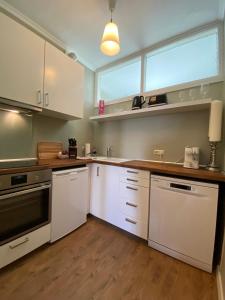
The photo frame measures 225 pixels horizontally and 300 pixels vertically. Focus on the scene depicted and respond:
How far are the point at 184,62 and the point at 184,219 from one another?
82.0 inches

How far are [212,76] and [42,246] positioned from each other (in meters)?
2.82

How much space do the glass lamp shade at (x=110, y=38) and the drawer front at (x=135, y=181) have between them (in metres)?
1.41

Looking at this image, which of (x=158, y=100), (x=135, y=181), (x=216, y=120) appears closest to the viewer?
(x=216, y=120)

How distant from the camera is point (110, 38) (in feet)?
4.67

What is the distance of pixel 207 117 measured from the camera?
1.86m

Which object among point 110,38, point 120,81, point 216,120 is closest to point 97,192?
point 216,120

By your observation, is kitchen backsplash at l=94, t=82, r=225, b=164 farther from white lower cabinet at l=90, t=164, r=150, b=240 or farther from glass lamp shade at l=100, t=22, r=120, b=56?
glass lamp shade at l=100, t=22, r=120, b=56

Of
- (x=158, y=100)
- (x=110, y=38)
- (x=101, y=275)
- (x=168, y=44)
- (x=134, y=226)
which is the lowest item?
(x=101, y=275)

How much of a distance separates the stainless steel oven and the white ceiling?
6.14ft

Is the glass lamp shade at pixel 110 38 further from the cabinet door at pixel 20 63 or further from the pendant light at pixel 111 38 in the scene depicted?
the cabinet door at pixel 20 63

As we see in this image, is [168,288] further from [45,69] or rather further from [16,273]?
[45,69]

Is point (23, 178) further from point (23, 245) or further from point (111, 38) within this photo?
point (111, 38)

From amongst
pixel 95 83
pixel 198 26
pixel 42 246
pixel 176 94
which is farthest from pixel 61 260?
pixel 198 26

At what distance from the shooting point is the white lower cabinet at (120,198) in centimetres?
174
